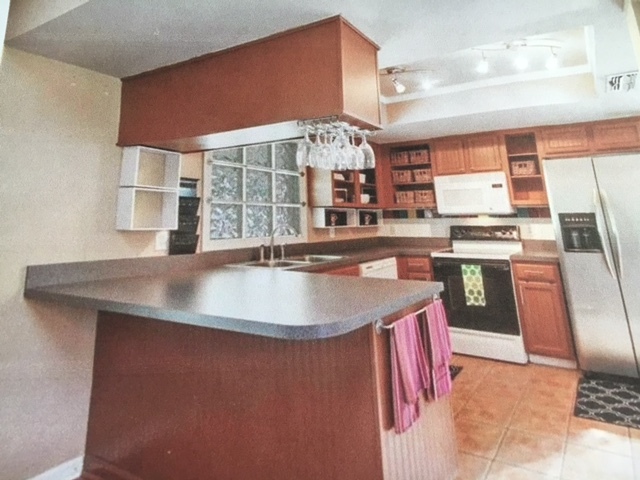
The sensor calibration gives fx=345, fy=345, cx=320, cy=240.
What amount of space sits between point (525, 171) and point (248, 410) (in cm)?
350

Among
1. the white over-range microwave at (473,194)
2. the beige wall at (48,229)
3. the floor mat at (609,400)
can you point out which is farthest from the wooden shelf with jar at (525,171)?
the beige wall at (48,229)

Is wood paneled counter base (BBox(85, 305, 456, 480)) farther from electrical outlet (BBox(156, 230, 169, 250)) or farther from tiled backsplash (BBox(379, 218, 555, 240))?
tiled backsplash (BBox(379, 218, 555, 240))

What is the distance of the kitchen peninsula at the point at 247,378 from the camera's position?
1.20m

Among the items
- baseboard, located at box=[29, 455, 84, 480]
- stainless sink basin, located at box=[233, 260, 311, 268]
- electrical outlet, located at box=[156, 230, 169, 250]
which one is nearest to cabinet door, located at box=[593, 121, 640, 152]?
stainless sink basin, located at box=[233, 260, 311, 268]

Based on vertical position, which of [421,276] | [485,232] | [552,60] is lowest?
[421,276]

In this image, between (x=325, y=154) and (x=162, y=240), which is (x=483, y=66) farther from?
(x=162, y=240)

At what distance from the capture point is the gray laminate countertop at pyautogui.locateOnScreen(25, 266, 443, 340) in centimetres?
103

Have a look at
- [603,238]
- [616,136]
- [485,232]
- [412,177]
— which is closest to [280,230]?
[412,177]

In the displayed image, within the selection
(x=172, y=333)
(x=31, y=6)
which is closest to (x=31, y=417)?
(x=172, y=333)

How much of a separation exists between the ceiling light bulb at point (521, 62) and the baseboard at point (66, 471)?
12.7 ft

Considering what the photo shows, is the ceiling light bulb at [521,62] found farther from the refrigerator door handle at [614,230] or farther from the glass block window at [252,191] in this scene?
the glass block window at [252,191]

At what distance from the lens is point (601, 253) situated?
8.68 feet

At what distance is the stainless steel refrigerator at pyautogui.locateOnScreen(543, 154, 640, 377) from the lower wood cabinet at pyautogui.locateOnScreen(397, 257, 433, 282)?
3.86 ft

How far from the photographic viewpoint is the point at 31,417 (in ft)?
5.60
